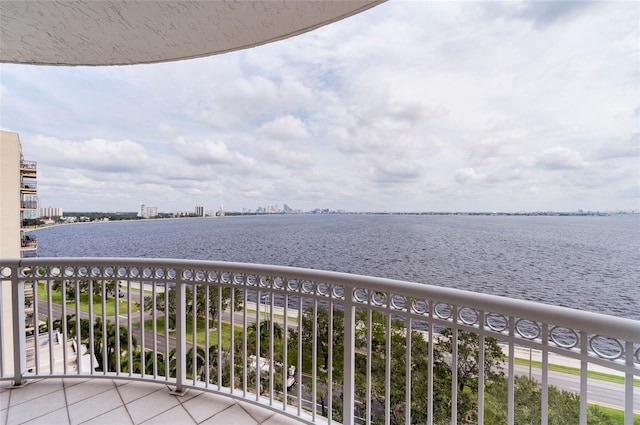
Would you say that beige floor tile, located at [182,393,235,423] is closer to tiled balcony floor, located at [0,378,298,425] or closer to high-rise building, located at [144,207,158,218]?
tiled balcony floor, located at [0,378,298,425]

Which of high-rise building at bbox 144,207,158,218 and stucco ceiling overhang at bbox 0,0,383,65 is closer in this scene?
stucco ceiling overhang at bbox 0,0,383,65

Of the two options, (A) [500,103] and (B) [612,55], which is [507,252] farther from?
(B) [612,55]

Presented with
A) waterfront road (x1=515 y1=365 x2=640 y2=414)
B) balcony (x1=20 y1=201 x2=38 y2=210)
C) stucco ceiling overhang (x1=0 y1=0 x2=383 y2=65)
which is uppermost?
stucco ceiling overhang (x1=0 y1=0 x2=383 y2=65)

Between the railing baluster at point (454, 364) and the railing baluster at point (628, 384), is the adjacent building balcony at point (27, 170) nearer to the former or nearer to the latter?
the railing baluster at point (454, 364)

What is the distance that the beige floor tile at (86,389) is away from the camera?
219 cm

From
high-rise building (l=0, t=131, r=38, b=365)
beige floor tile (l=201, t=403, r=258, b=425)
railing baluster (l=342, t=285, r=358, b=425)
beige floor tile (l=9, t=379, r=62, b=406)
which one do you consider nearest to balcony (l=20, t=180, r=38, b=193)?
high-rise building (l=0, t=131, r=38, b=365)

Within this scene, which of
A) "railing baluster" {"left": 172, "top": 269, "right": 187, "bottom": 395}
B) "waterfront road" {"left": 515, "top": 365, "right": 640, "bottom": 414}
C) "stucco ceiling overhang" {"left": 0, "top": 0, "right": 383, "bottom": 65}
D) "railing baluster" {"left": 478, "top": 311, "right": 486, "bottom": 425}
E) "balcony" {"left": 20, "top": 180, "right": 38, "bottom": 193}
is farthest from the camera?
"balcony" {"left": 20, "top": 180, "right": 38, "bottom": 193}

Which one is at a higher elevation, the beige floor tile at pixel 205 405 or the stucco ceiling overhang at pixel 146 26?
the stucco ceiling overhang at pixel 146 26

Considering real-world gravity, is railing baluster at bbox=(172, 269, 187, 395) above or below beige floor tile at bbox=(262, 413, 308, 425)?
above

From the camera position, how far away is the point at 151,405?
6.90 feet

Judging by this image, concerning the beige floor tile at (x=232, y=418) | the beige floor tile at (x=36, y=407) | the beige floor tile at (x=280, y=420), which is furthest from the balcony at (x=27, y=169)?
the beige floor tile at (x=280, y=420)

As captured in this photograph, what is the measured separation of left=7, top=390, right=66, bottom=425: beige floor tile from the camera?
197 centimetres

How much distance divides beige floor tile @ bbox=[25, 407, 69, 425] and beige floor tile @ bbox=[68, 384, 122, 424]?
0.11ft

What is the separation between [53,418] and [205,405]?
1032 mm
